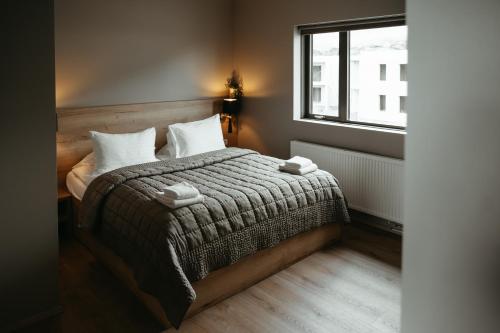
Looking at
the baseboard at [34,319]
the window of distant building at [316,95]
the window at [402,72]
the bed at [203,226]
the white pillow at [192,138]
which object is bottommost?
the baseboard at [34,319]

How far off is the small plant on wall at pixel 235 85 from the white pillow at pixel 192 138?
719 mm

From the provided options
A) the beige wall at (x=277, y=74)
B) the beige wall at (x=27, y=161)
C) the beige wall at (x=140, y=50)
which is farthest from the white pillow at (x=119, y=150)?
the beige wall at (x=277, y=74)

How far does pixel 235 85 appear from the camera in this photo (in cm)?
531

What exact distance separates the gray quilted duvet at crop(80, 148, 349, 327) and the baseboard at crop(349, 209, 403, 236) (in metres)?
0.60

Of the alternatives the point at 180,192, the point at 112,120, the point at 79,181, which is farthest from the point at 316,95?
the point at 79,181

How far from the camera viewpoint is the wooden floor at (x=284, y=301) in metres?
2.67

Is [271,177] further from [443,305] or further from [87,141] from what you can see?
[443,305]

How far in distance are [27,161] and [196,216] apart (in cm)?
103

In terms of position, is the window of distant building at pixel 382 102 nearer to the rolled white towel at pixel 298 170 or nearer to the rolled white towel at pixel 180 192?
the rolled white towel at pixel 298 170

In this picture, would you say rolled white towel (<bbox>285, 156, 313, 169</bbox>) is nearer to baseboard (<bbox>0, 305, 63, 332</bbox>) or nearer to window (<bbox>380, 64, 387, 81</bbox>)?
window (<bbox>380, 64, 387, 81</bbox>)

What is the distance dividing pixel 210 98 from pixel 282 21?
1.19m

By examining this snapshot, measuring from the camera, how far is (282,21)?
4758mm

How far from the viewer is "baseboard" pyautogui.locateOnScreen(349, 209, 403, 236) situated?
4039mm

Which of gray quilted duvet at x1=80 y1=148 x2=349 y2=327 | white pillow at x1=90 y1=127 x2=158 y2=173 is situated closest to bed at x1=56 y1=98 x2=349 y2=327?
gray quilted duvet at x1=80 y1=148 x2=349 y2=327
